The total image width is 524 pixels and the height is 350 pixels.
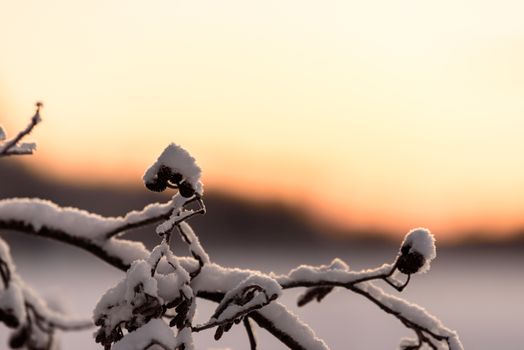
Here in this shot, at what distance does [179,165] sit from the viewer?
1959 mm

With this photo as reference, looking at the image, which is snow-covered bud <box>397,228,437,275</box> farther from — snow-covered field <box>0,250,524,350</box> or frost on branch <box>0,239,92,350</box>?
frost on branch <box>0,239,92,350</box>

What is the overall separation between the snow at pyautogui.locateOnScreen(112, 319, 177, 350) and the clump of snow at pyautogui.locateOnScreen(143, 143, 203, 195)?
309mm

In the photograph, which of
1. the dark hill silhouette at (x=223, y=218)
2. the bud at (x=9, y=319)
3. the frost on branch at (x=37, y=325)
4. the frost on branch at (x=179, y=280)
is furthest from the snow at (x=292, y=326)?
the dark hill silhouette at (x=223, y=218)

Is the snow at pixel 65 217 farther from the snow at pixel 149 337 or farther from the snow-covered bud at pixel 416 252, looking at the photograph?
the snow-covered bud at pixel 416 252

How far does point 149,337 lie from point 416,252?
782 millimetres

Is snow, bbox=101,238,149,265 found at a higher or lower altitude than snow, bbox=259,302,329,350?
lower

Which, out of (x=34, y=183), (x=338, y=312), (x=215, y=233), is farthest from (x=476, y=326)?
(x=215, y=233)

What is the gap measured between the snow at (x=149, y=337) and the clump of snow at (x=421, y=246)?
2.38 ft

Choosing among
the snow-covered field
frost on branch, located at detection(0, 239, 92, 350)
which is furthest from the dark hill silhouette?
frost on branch, located at detection(0, 239, 92, 350)

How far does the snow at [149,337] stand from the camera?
1.77 metres

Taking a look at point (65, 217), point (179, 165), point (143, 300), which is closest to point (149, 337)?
point (143, 300)

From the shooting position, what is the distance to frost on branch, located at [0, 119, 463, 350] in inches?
72.3

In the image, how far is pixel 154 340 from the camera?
177 cm

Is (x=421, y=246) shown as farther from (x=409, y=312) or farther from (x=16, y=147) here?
(x=16, y=147)
